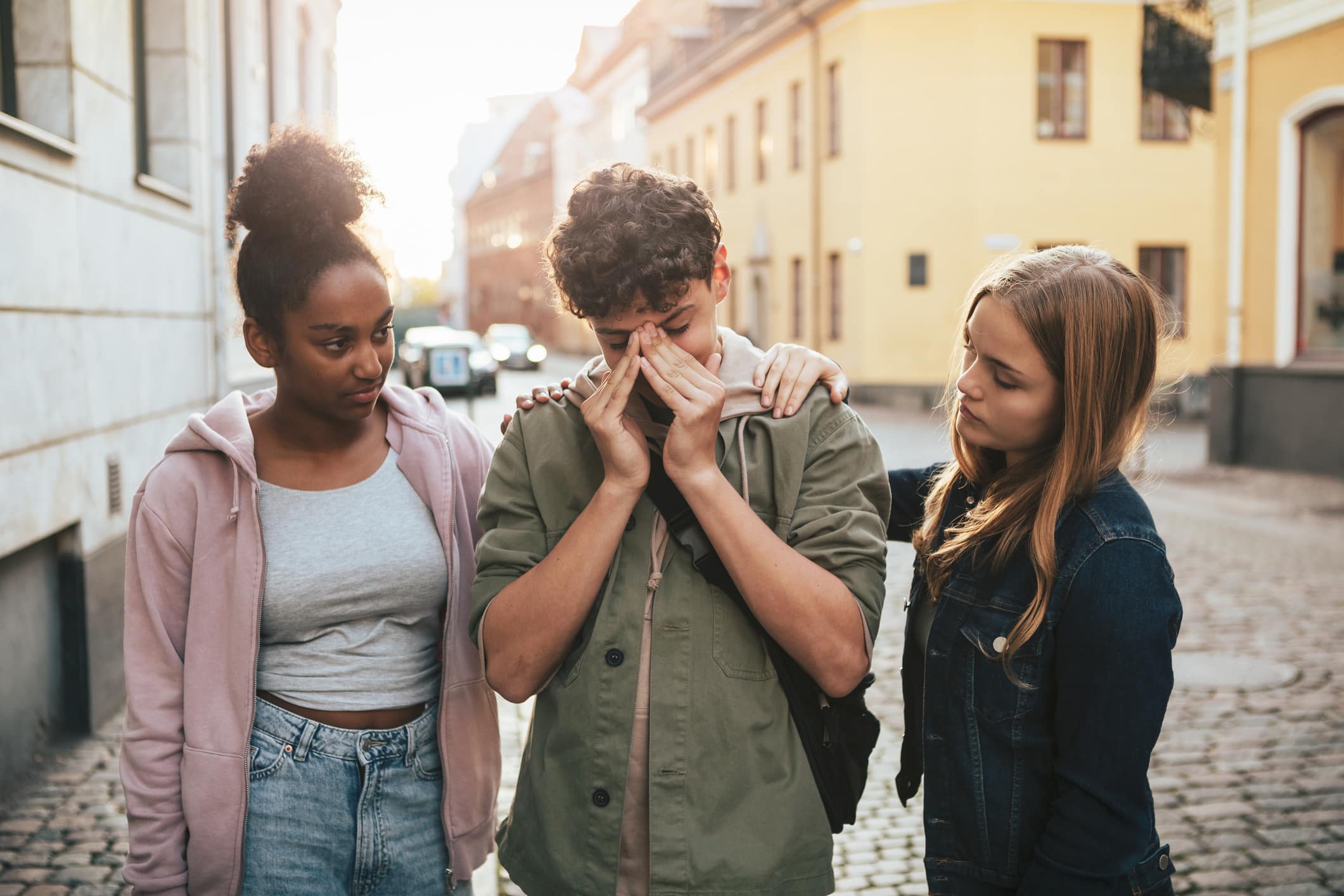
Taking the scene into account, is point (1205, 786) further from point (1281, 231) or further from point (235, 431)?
point (1281, 231)

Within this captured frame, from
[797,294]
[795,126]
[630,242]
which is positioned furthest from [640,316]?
[795,126]

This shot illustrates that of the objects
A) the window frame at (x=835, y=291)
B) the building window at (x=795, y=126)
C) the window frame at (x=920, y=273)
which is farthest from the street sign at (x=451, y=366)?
the building window at (x=795, y=126)

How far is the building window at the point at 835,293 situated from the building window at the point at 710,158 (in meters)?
7.96

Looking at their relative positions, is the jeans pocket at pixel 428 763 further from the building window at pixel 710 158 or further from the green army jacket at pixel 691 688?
the building window at pixel 710 158

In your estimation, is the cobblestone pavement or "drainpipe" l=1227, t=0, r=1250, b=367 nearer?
the cobblestone pavement

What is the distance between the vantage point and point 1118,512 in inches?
81.5

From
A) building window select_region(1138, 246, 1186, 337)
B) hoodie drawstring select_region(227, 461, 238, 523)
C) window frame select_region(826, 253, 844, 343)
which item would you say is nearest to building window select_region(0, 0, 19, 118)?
hoodie drawstring select_region(227, 461, 238, 523)

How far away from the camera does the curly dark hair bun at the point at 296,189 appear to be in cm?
239

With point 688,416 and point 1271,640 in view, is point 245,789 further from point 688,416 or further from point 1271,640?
point 1271,640

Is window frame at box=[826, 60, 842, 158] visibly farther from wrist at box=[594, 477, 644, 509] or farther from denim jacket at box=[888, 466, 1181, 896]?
wrist at box=[594, 477, 644, 509]

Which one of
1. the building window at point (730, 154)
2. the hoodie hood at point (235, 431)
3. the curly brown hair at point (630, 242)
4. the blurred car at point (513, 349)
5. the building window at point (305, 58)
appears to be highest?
the building window at point (730, 154)

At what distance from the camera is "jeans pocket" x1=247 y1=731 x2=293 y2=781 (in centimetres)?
237

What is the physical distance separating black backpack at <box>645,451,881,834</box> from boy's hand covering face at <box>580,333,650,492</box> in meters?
0.06

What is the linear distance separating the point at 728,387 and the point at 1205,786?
147 inches
